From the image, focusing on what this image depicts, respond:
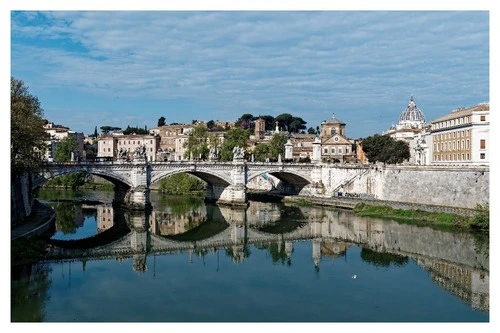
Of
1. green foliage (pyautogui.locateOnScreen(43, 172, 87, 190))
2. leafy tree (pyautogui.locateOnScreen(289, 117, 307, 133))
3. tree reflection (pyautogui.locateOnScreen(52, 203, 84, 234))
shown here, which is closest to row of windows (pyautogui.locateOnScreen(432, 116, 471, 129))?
tree reflection (pyautogui.locateOnScreen(52, 203, 84, 234))

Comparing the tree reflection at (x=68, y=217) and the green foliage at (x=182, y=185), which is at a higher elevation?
the green foliage at (x=182, y=185)

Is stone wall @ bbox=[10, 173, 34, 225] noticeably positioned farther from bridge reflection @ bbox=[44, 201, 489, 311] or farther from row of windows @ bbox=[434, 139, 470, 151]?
row of windows @ bbox=[434, 139, 470, 151]

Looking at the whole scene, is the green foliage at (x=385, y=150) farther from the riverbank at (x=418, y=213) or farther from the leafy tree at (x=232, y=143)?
the riverbank at (x=418, y=213)

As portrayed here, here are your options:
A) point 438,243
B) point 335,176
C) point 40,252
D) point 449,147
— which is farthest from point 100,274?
Result: point 449,147

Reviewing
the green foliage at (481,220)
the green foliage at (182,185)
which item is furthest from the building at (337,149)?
the green foliage at (481,220)

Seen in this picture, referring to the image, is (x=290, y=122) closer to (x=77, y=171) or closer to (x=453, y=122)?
(x=453, y=122)
